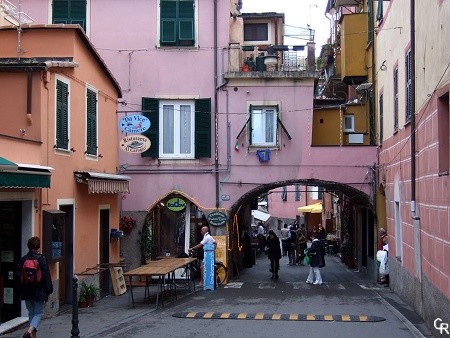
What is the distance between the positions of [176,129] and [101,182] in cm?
654

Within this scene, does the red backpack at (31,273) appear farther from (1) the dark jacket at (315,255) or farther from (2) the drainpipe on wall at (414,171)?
(1) the dark jacket at (315,255)

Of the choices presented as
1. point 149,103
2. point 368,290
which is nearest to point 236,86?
point 149,103

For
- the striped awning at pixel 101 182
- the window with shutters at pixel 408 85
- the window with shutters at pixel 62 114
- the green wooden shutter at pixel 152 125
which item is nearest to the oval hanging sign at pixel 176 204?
the green wooden shutter at pixel 152 125

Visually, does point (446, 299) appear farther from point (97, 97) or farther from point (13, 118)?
point (97, 97)

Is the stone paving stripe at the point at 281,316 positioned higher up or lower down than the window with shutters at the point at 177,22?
lower down

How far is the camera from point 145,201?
25812mm

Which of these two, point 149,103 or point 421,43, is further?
point 149,103

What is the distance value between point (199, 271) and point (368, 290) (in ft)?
18.6

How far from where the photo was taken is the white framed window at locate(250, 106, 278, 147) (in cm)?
2561

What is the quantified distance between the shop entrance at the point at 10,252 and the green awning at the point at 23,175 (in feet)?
2.91

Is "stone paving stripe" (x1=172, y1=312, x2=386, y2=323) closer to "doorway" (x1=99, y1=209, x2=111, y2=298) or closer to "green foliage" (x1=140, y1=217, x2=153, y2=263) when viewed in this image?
"doorway" (x1=99, y1=209, x2=111, y2=298)

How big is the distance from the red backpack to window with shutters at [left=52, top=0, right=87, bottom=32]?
14.2m

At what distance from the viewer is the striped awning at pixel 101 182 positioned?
728 inches

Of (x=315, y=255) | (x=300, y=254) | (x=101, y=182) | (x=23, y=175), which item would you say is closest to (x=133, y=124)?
(x=101, y=182)
